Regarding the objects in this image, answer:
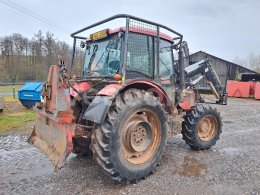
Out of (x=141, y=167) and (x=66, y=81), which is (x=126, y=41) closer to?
(x=66, y=81)

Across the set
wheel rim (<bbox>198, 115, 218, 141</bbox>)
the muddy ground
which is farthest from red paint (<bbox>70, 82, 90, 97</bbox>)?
wheel rim (<bbox>198, 115, 218, 141</bbox>)

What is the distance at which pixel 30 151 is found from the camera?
534cm

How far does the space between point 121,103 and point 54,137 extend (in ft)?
3.93

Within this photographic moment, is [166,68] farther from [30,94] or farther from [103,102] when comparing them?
[30,94]

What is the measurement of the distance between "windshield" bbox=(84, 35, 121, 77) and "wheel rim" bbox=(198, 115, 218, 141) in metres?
2.48

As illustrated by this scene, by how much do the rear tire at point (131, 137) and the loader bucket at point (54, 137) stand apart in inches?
14.6

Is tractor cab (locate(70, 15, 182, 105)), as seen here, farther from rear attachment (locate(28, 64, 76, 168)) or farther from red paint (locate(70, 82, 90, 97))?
rear attachment (locate(28, 64, 76, 168))

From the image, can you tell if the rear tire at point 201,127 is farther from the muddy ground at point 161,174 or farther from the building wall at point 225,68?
the building wall at point 225,68

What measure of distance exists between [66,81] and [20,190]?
1698 millimetres

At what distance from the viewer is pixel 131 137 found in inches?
152

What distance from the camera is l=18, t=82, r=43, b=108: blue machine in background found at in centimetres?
1037

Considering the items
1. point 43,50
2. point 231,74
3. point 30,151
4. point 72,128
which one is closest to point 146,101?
point 72,128

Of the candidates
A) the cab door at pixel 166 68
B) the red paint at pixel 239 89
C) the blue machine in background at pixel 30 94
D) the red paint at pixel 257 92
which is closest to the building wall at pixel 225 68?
the red paint at pixel 239 89

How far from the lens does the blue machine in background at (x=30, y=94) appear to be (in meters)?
10.4
